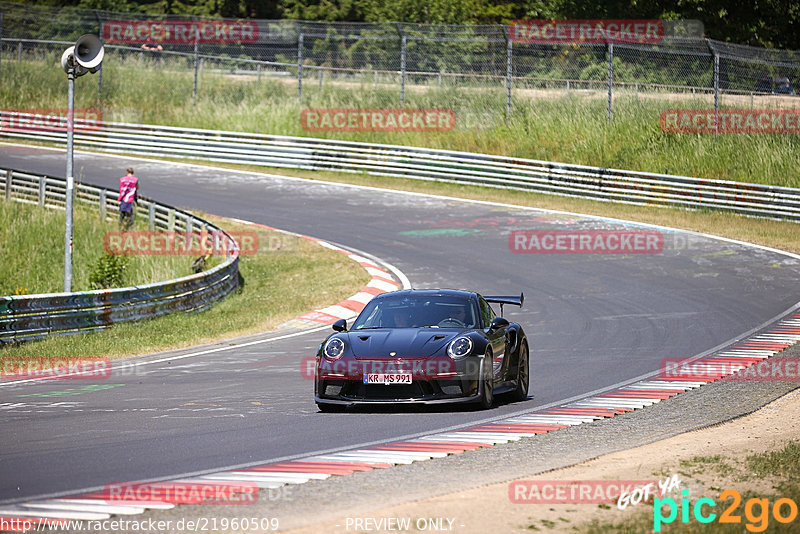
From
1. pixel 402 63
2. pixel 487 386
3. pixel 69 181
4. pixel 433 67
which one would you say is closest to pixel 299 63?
A: pixel 402 63

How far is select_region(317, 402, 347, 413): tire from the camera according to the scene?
34.4 feet

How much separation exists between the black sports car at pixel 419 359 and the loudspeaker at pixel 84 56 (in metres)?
7.64

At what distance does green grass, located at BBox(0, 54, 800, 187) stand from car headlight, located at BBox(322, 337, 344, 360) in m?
22.0

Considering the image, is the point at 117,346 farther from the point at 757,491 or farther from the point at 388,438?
the point at 757,491

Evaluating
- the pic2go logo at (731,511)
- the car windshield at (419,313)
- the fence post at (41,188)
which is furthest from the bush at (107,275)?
the pic2go logo at (731,511)

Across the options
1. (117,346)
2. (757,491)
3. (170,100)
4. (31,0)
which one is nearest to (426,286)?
(117,346)

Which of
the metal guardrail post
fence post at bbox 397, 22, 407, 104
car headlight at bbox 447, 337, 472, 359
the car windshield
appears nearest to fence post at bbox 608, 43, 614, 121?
the metal guardrail post

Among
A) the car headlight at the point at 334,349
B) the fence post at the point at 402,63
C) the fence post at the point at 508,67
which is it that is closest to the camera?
the car headlight at the point at 334,349

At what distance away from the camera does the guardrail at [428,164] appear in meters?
28.7

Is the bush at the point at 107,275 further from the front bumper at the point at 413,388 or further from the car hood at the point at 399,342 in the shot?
the front bumper at the point at 413,388

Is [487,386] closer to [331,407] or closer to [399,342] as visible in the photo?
[399,342]

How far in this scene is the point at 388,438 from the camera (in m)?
9.30

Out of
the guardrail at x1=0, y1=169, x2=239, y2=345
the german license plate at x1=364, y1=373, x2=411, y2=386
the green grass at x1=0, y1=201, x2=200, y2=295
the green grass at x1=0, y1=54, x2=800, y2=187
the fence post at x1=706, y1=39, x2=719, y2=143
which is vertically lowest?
the green grass at x1=0, y1=201, x2=200, y2=295

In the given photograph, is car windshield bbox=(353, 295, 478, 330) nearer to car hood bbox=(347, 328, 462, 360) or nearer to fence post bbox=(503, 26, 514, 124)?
car hood bbox=(347, 328, 462, 360)
